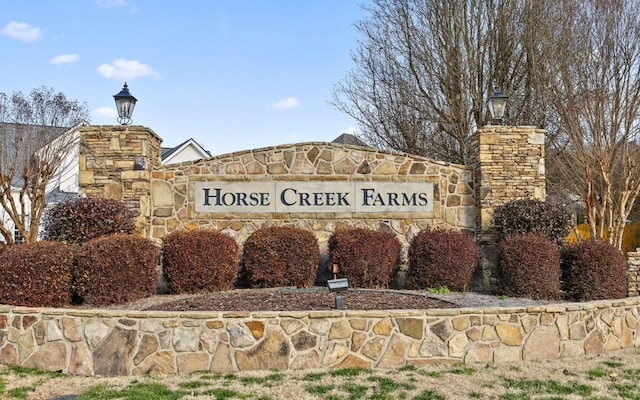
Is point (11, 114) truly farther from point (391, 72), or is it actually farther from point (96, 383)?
point (96, 383)

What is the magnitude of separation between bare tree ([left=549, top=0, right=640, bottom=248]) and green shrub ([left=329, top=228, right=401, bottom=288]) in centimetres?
708

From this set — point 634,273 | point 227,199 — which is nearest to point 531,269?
point 634,273

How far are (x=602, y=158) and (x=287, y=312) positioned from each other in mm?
10382

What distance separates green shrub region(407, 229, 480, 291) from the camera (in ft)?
28.0

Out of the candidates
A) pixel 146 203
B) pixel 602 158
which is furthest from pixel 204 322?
pixel 602 158

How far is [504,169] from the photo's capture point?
1002cm

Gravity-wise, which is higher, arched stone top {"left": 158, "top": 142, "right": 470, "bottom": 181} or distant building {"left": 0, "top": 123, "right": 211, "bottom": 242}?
distant building {"left": 0, "top": 123, "right": 211, "bottom": 242}

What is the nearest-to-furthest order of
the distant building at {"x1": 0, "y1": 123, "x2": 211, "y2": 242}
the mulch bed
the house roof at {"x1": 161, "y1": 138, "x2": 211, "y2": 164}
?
the mulch bed, the distant building at {"x1": 0, "y1": 123, "x2": 211, "y2": 242}, the house roof at {"x1": 161, "y1": 138, "x2": 211, "y2": 164}

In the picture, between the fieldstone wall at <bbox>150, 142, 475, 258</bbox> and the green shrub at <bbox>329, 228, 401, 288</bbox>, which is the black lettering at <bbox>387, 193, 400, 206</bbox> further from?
the green shrub at <bbox>329, 228, 401, 288</bbox>

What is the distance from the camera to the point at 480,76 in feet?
53.6

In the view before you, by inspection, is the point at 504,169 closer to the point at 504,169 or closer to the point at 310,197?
the point at 504,169

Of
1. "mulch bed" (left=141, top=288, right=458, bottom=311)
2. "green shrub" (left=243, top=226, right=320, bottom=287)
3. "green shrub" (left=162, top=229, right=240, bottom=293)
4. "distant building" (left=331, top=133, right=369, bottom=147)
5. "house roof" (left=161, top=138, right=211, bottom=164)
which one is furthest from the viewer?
"house roof" (left=161, top=138, right=211, bottom=164)

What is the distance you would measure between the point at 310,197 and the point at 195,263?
2.70 m

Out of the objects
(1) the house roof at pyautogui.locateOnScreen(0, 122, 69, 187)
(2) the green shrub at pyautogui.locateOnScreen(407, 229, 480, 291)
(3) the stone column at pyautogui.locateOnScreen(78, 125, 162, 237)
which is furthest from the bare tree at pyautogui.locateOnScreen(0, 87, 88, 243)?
(2) the green shrub at pyautogui.locateOnScreen(407, 229, 480, 291)
